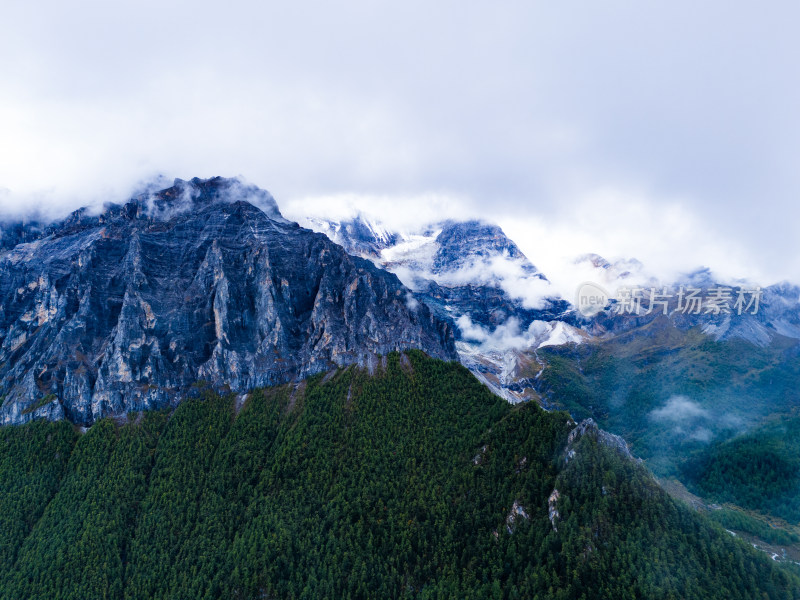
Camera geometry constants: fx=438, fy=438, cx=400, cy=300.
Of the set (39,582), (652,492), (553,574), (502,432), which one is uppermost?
(502,432)

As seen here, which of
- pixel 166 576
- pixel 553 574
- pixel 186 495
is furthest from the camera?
pixel 186 495

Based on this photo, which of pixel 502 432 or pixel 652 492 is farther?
pixel 502 432

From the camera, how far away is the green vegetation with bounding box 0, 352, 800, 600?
12594 centimetres

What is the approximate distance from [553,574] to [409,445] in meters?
80.8

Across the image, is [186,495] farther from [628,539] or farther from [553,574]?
[628,539]

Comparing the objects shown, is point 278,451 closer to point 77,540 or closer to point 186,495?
point 186,495

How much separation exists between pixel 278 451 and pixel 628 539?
5558 inches

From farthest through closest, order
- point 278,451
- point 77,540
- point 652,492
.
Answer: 1. point 278,451
2. point 77,540
3. point 652,492

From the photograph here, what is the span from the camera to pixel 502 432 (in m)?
181

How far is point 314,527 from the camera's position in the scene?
547 feet

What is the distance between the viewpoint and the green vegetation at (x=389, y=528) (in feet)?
413

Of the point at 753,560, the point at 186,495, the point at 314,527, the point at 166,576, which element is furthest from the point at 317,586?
the point at 753,560

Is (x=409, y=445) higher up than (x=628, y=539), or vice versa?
(x=409, y=445)

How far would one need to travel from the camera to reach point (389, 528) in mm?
162250
